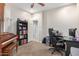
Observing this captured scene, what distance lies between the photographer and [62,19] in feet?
6.79

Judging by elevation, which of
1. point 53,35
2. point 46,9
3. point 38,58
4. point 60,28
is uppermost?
point 46,9

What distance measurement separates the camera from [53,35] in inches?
84.5

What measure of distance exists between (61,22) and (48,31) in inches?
12.9

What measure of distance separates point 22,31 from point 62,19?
0.87 metres

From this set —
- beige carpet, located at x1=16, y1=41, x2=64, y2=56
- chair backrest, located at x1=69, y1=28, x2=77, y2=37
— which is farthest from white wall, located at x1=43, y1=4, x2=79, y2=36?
beige carpet, located at x1=16, y1=41, x2=64, y2=56

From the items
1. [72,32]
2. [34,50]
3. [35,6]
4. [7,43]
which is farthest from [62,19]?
[7,43]

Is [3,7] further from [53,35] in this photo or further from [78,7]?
[78,7]

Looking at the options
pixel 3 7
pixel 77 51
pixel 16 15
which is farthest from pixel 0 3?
pixel 77 51

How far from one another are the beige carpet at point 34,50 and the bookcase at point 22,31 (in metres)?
0.11

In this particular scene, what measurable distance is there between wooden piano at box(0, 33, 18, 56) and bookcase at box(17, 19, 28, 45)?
0.40 ft

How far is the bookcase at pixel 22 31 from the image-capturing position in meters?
2.08

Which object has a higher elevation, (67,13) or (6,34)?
(67,13)

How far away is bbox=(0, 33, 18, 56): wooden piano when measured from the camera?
5.98ft

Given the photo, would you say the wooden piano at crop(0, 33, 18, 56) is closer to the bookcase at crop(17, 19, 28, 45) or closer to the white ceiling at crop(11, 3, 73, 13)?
the bookcase at crop(17, 19, 28, 45)
